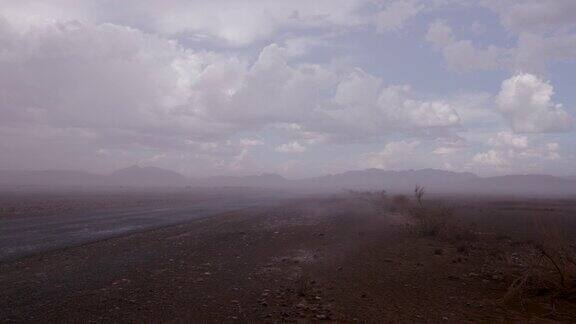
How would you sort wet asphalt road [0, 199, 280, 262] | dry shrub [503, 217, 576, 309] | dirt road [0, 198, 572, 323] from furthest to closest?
1. wet asphalt road [0, 199, 280, 262]
2. dry shrub [503, 217, 576, 309]
3. dirt road [0, 198, 572, 323]

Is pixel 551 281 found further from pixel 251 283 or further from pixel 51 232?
pixel 51 232

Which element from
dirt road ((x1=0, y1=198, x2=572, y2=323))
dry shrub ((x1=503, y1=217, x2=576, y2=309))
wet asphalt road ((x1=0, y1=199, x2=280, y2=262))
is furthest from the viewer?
wet asphalt road ((x1=0, y1=199, x2=280, y2=262))

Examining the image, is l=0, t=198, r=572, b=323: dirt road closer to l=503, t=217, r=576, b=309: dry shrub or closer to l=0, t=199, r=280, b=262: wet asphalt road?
l=503, t=217, r=576, b=309: dry shrub

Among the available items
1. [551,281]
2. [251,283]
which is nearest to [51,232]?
[251,283]

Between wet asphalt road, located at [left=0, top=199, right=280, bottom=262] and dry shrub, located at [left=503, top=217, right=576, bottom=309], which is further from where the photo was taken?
wet asphalt road, located at [left=0, top=199, right=280, bottom=262]

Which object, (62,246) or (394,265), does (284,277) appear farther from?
(62,246)

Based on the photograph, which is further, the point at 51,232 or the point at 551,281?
the point at 51,232

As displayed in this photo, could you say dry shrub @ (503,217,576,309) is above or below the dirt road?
above

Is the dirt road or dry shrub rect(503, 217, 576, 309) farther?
dry shrub rect(503, 217, 576, 309)

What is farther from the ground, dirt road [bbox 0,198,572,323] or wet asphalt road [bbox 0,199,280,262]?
wet asphalt road [bbox 0,199,280,262]

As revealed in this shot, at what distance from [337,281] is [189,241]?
34.5ft

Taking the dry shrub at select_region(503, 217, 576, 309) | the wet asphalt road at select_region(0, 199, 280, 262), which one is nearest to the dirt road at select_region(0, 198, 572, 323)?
the dry shrub at select_region(503, 217, 576, 309)

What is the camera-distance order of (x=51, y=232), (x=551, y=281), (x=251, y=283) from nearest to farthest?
(x=551, y=281) < (x=251, y=283) < (x=51, y=232)

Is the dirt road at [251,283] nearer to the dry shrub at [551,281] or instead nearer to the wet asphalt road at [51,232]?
the dry shrub at [551,281]
